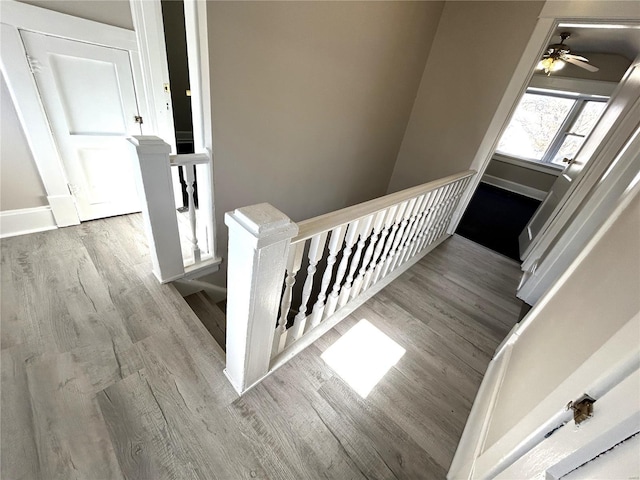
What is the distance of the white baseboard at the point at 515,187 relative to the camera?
5275mm

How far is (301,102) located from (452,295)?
1914mm

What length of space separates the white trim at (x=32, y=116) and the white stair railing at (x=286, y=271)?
1961mm

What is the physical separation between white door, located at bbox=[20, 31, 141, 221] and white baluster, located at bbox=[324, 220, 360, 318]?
4.62ft

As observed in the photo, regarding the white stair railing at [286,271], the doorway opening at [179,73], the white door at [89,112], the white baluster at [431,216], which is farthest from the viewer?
the doorway opening at [179,73]

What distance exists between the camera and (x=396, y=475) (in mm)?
1026

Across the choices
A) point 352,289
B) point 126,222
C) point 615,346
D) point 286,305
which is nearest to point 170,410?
point 286,305

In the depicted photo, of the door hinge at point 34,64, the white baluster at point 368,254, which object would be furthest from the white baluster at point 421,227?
the door hinge at point 34,64

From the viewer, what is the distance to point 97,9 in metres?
1.72

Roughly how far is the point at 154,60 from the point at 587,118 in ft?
21.5

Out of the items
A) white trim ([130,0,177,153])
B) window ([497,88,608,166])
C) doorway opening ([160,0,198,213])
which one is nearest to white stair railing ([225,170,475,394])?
doorway opening ([160,0,198,213])

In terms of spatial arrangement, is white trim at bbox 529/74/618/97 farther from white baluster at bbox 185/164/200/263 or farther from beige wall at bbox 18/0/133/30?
beige wall at bbox 18/0/133/30

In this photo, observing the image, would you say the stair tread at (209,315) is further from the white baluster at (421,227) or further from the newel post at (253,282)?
the white baluster at (421,227)

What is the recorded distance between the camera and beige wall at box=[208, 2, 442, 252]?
1524 millimetres

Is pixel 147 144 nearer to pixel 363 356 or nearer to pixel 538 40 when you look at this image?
pixel 363 356
